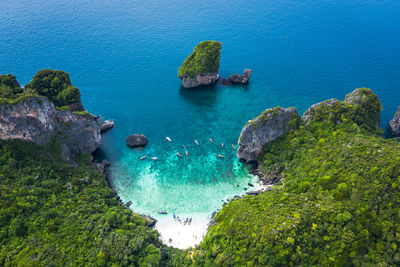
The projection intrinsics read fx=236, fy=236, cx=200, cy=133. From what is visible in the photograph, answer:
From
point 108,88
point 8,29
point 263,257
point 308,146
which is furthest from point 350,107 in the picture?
point 8,29

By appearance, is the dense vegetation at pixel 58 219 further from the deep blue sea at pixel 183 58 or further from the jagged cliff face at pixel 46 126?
the deep blue sea at pixel 183 58

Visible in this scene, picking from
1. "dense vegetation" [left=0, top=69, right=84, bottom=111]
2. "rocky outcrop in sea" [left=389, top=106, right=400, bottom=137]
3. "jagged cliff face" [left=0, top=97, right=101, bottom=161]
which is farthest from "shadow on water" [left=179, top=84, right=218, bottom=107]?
"rocky outcrop in sea" [left=389, top=106, right=400, bottom=137]

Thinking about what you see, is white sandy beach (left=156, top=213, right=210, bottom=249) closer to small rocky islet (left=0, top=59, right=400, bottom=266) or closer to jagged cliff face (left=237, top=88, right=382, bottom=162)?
small rocky islet (left=0, top=59, right=400, bottom=266)

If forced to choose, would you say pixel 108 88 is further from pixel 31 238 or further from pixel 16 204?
pixel 31 238

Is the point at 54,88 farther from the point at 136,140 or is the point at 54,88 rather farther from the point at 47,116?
the point at 136,140

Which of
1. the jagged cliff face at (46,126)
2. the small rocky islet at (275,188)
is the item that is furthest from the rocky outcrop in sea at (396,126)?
the jagged cliff face at (46,126)

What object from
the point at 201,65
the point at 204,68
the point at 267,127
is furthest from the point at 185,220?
the point at 201,65

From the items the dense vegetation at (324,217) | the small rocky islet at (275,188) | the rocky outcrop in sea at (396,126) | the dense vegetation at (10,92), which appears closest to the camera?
the dense vegetation at (324,217)
